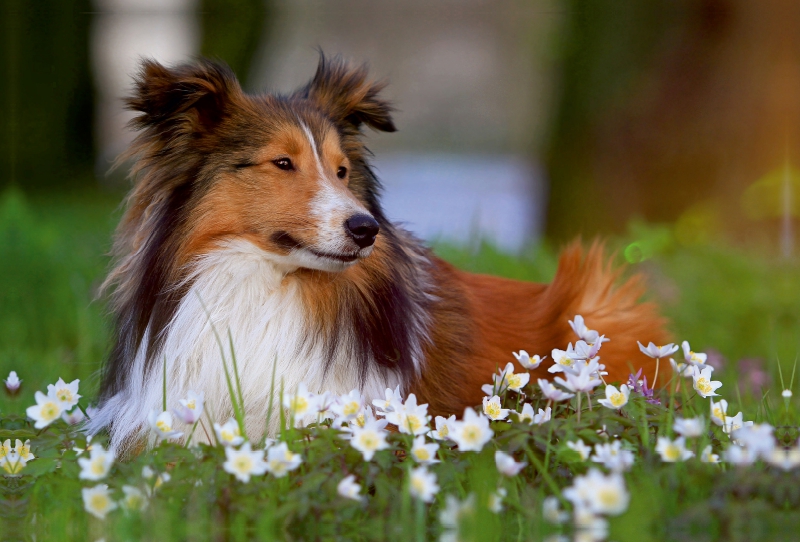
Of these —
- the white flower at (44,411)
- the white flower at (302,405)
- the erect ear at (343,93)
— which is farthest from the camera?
the erect ear at (343,93)

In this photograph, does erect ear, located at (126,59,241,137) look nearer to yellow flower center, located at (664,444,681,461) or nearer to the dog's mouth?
the dog's mouth

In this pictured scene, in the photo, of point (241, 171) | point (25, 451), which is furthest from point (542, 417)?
point (25, 451)

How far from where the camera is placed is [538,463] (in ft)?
8.47

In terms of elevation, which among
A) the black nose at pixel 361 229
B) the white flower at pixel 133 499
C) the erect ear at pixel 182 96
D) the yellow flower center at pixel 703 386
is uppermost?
the erect ear at pixel 182 96

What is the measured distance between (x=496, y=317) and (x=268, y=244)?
140 centimetres

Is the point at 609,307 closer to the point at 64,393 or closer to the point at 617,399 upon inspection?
the point at 617,399

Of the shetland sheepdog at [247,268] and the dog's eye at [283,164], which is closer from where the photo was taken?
the shetland sheepdog at [247,268]

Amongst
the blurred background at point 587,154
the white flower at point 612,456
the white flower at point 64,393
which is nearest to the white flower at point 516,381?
the white flower at point 612,456

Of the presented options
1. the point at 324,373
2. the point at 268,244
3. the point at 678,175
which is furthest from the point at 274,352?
the point at 678,175

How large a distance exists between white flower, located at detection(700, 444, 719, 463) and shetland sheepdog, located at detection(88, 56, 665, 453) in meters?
1.40

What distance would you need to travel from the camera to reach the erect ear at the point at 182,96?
3.50 metres

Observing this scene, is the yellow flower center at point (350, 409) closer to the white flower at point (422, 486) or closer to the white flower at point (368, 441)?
the white flower at point (368, 441)

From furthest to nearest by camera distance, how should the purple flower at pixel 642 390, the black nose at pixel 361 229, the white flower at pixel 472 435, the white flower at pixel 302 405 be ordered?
the black nose at pixel 361 229 < the purple flower at pixel 642 390 < the white flower at pixel 302 405 < the white flower at pixel 472 435

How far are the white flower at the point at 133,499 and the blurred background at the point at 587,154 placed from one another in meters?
2.04
